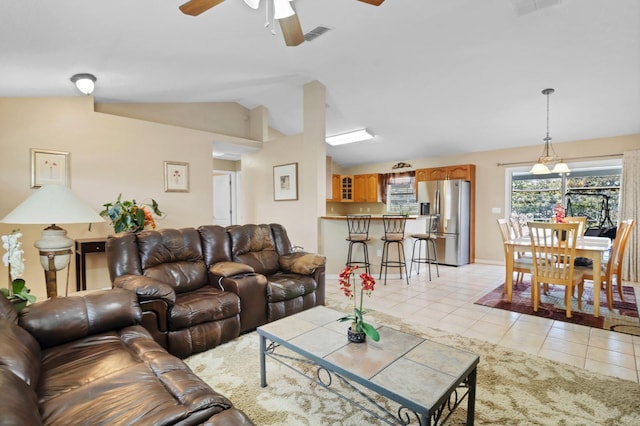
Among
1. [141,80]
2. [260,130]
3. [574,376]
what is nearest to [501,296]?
[574,376]

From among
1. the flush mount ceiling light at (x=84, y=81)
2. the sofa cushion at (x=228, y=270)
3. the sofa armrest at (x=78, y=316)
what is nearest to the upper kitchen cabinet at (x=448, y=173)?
the sofa cushion at (x=228, y=270)

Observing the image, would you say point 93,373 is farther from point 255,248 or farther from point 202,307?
point 255,248

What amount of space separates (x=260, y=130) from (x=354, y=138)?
6.47 feet

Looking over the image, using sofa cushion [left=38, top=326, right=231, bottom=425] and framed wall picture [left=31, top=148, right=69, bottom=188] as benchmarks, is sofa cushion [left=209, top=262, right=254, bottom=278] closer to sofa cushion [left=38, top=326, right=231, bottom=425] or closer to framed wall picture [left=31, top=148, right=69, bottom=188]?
sofa cushion [left=38, top=326, right=231, bottom=425]

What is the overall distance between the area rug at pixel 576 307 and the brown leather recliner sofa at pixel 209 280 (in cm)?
233

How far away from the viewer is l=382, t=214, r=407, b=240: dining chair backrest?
492cm

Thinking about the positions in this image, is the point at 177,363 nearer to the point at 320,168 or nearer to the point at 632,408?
the point at 632,408

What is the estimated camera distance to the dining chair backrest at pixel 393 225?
16.1 ft

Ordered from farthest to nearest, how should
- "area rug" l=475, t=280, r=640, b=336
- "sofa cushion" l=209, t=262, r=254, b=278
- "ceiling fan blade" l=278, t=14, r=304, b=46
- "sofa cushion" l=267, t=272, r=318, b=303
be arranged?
1. "area rug" l=475, t=280, r=640, b=336
2. "sofa cushion" l=267, t=272, r=318, b=303
3. "sofa cushion" l=209, t=262, r=254, b=278
4. "ceiling fan blade" l=278, t=14, r=304, b=46

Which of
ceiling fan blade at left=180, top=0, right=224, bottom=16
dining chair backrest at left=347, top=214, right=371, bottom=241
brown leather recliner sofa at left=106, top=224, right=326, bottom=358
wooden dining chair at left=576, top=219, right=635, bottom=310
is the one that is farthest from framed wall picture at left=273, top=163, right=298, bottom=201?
wooden dining chair at left=576, top=219, right=635, bottom=310

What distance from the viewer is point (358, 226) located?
204 inches

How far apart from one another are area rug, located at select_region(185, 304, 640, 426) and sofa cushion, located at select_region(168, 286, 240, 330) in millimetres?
289

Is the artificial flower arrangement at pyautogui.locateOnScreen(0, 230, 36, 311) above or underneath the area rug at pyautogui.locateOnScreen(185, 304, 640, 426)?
above

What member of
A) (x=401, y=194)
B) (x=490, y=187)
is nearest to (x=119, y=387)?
(x=490, y=187)
